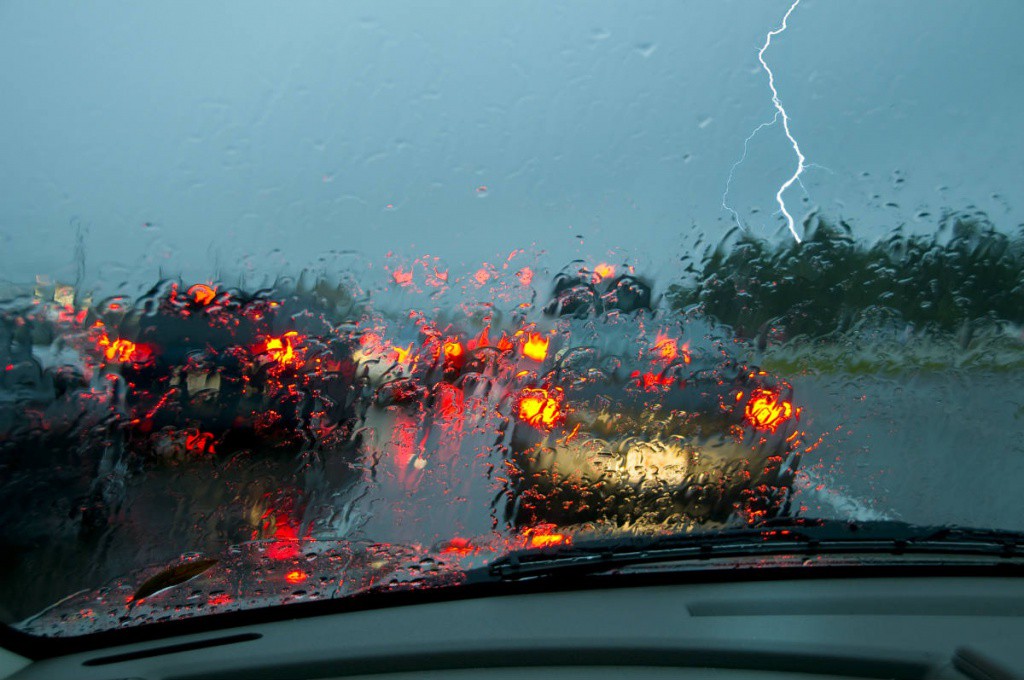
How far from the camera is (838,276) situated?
4.70 m

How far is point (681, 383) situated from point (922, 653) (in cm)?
215

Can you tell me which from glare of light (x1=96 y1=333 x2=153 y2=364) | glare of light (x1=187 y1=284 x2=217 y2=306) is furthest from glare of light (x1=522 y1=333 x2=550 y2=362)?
glare of light (x1=96 y1=333 x2=153 y2=364)

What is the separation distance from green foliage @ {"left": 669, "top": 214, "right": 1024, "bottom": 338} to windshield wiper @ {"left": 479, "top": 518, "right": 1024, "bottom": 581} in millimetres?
1384

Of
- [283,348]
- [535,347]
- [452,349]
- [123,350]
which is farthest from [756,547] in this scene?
[123,350]

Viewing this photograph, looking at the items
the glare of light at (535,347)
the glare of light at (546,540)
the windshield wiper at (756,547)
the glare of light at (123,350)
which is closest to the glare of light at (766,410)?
the windshield wiper at (756,547)

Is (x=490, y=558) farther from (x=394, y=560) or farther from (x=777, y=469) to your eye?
(x=777, y=469)

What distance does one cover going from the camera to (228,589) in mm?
3410

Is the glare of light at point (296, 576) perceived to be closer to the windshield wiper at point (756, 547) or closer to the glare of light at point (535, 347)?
the windshield wiper at point (756, 547)

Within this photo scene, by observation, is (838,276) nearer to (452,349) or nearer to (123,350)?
(452,349)

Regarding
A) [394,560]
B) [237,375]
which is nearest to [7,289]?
[237,375]

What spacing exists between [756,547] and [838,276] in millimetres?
1929

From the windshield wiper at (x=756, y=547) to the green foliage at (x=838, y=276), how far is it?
4.54 ft

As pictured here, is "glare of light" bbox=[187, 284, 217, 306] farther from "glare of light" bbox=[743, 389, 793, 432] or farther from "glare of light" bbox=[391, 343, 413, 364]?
"glare of light" bbox=[743, 389, 793, 432]

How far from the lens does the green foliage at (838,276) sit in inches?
181
